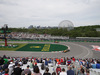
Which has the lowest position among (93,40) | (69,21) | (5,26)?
(93,40)

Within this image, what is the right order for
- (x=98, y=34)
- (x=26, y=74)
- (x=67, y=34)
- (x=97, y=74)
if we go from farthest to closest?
(x=67, y=34) → (x=98, y=34) → (x=97, y=74) → (x=26, y=74)

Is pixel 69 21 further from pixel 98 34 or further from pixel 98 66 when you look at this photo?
pixel 98 66

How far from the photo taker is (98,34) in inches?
2462

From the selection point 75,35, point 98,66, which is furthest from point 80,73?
point 75,35

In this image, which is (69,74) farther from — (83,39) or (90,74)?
(83,39)

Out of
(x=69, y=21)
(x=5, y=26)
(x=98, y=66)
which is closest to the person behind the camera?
(x=98, y=66)

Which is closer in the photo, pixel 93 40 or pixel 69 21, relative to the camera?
pixel 93 40

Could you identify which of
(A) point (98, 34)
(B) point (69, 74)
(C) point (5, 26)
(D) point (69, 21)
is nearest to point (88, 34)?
(A) point (98, 34)

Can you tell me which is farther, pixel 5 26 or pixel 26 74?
pixel 5 26

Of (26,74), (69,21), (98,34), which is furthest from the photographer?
(69,21)

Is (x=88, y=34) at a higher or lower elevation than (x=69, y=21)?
lower

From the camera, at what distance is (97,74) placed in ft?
24.5

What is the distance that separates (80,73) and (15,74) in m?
5.28

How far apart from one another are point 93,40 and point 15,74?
55.1m
